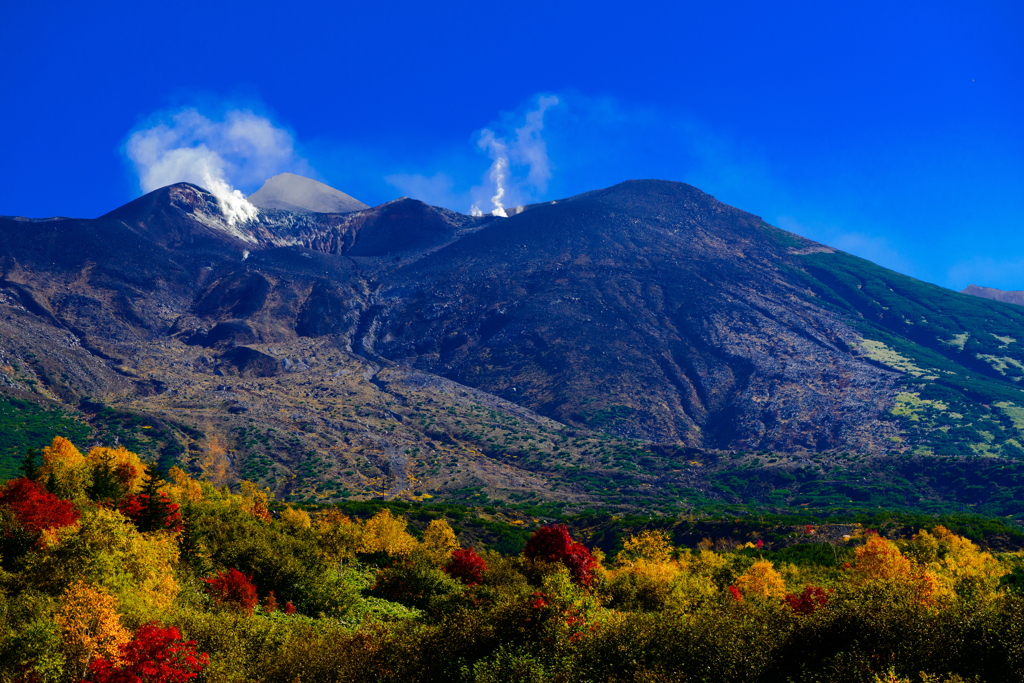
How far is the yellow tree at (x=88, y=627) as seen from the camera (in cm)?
2692

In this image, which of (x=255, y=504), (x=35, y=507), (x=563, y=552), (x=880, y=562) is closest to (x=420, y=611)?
(x=563, y=552)

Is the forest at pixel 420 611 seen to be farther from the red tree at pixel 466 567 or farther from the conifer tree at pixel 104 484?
the conifer tree at pixel 104 484

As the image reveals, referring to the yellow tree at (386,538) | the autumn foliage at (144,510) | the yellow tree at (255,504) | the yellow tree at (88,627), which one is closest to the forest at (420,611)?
the yellow tree at (88,627)

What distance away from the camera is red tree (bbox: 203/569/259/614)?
41625 mm

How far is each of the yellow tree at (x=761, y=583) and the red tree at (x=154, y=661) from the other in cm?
3868

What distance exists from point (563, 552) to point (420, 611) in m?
11.8

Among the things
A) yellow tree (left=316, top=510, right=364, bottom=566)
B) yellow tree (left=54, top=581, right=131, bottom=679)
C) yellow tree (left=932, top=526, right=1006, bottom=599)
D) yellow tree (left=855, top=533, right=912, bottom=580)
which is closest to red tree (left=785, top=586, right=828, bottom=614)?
yellow tree (left=855, top=533, right=912, bottom=580)

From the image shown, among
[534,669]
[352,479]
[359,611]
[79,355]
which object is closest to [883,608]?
[534,669]

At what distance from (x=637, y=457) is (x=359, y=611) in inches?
5159

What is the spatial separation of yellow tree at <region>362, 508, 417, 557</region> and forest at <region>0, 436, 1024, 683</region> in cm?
437

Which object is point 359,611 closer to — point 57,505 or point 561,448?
point 57,505

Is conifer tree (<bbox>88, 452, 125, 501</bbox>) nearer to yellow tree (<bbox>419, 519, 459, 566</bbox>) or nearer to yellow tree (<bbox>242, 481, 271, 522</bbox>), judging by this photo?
yellow tree (<bbox>242, 481, 271, 522</bbox>)

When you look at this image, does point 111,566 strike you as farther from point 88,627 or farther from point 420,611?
point 420,611

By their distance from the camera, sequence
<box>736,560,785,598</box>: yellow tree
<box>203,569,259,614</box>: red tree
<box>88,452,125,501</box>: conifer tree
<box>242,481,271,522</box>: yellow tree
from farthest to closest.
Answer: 1. <box>242,481,271,522</box>: yellow tree
2. <box>88,452,125,501</box>: conifer tree
3. <box>736,560,785,598</box>: yellow tree
4. <box>203,569,259,614</box>: red tree
